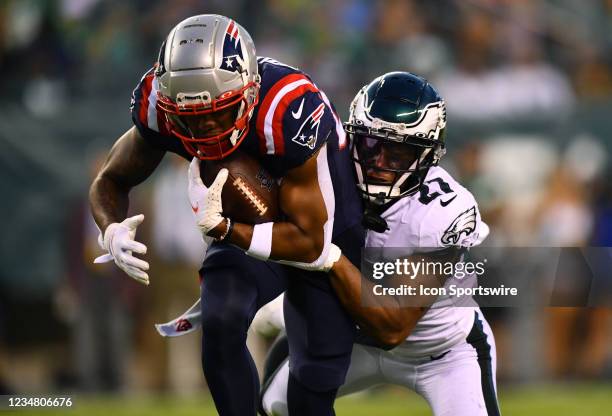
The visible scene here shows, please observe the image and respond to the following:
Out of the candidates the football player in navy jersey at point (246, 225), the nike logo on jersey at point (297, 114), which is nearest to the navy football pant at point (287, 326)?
the football player in navy jersey at point (246, 225)

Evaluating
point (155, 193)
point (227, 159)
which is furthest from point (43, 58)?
point (227, 159)

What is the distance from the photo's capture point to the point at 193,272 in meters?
7.56

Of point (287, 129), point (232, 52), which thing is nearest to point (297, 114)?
point (287, 129)

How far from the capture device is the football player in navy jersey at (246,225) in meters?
3.81

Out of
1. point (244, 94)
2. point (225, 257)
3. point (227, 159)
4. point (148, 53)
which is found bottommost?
point (148, 53)

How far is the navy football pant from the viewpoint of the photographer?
3.88 metres

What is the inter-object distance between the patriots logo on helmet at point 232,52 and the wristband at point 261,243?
1.77 feet

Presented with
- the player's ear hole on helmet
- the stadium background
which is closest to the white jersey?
the player's ear hole on helmet

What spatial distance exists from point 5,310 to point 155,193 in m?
1.29

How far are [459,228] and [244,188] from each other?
2.70 feet

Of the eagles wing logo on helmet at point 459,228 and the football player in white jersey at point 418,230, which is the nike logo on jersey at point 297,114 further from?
the eagles wing logo on helmet at point 459,228

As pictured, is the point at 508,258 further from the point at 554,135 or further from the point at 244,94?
the point at 244,94
